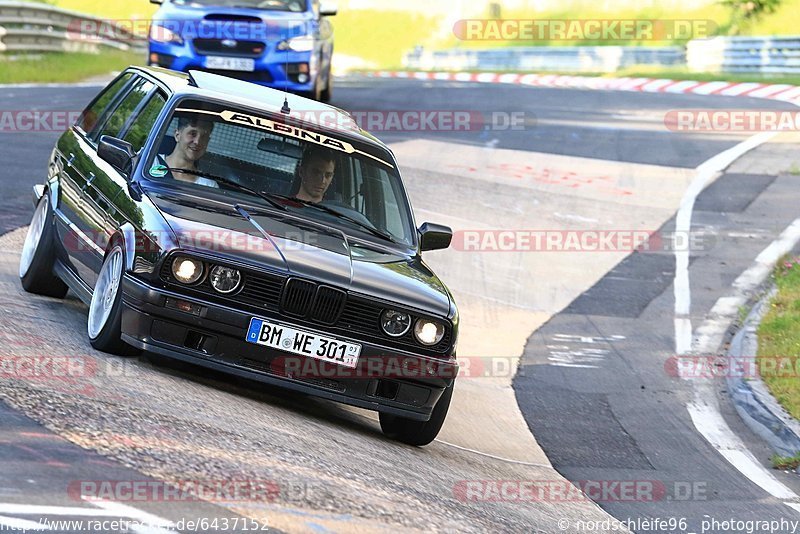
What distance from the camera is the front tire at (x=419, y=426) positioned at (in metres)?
7.25

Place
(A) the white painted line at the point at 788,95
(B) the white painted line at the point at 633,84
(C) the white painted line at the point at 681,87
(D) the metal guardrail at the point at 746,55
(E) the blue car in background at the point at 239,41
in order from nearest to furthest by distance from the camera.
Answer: (E) the blue car in background at the point at 239,41 → (A) the white painted line at the point at 788,95 → (C) the white painted line at the point at 681,87 → (B) the white painted line at the point at 633,84 → (D) the metal guardrail at the point at 746,55

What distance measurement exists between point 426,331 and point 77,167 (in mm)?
2856

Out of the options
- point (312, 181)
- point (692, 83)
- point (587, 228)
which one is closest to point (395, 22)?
point (692, 83)

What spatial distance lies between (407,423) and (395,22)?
65246 millimetres

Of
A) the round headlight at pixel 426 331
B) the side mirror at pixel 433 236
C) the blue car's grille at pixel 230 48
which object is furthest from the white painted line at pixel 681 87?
the round headlight at pixel 426 331

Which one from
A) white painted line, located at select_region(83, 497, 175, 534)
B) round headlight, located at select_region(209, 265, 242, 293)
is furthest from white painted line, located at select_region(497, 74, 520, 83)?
white painted line, located at select_region(83, 497, 175, 534)

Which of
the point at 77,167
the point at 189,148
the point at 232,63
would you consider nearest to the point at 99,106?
the point at 77,167

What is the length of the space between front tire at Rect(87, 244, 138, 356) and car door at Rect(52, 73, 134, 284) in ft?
1.48

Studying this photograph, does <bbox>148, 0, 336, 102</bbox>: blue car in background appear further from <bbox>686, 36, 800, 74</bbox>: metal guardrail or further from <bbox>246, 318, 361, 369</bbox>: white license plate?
<bbox>686, 36, 800, 74</bbox>: metal guardrail

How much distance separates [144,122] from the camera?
8.04 m

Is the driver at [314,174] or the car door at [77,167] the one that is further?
the car door at [77,167]

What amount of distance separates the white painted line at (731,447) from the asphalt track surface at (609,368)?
0.08 meters

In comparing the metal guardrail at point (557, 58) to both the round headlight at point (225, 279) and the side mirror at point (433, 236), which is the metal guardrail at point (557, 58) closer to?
the side mirror at point (433, 236)

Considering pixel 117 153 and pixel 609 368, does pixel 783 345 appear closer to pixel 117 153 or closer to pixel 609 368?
pixel 609 368
